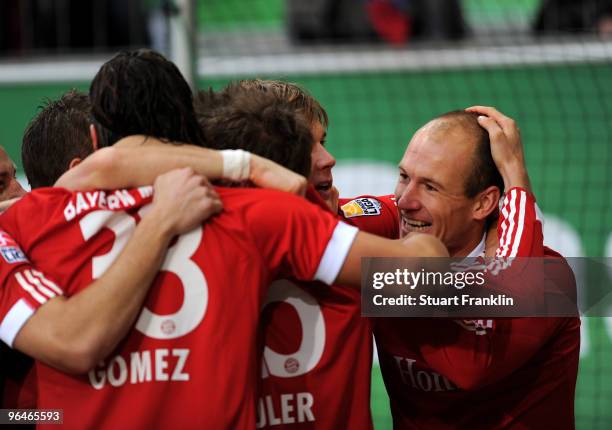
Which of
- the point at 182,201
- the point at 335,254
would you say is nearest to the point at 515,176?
the point at 335,254

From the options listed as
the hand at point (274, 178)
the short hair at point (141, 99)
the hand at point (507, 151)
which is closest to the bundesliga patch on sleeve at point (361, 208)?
the hand at point (507, 151)

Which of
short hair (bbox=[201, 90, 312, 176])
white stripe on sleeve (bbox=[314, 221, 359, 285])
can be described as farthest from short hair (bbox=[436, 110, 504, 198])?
white stripe on sleeve (bbox=[314, 221, 359, 285])

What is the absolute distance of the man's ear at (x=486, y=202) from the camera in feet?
9.64

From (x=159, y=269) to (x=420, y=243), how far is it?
644 millimetres

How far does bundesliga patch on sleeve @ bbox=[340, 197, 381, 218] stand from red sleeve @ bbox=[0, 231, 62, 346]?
1.16 metres

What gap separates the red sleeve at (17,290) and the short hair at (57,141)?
59 centimetres

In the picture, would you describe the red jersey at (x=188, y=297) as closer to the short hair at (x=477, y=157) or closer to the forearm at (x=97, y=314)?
the forearm at (x=97, y=314)

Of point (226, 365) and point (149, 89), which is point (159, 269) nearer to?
point (226, 365)

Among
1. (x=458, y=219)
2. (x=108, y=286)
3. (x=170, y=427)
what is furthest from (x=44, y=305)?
(x=458, y=219)

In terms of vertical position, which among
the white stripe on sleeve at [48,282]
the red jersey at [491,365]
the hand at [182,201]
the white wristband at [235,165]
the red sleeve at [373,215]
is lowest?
the red jersey at [491,365]

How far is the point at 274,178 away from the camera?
7.17 ft

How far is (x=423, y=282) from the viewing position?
2307mm

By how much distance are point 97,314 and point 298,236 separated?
504 mm

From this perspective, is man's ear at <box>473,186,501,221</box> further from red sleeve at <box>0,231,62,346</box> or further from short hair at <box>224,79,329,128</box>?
red sleeve at <box>0,231,62,346</box>
